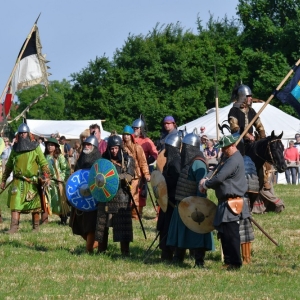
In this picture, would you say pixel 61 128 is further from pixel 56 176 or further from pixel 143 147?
pixel 56 176

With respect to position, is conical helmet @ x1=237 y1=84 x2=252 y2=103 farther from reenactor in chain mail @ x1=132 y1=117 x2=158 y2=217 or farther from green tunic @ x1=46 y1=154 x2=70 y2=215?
green tunic @ x1=46 y1=154 x2=70 y2=215

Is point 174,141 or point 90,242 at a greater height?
point 174,141

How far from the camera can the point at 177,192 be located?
10.2 meters

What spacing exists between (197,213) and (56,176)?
19.4 feet

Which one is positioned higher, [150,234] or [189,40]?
[189,40]

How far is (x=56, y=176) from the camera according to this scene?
1548 centimetres

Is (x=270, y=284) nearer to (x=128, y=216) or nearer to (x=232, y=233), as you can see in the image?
(x=232, y=233)

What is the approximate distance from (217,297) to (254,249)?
3436 mm

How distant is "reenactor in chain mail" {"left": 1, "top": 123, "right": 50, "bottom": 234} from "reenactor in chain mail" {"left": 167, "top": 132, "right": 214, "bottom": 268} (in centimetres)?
362

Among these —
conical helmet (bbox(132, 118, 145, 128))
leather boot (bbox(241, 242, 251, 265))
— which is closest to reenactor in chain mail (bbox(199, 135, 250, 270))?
leather boot (bbox(241, 242, 251, 265))

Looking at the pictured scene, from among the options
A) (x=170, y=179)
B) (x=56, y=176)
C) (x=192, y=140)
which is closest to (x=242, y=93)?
(x=170, y=179)

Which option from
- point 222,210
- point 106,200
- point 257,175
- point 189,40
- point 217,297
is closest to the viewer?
point 217,297

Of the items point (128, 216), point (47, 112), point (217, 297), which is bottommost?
point (217, 297)

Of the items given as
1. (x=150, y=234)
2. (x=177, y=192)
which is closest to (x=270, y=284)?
(x=177, y=192)
